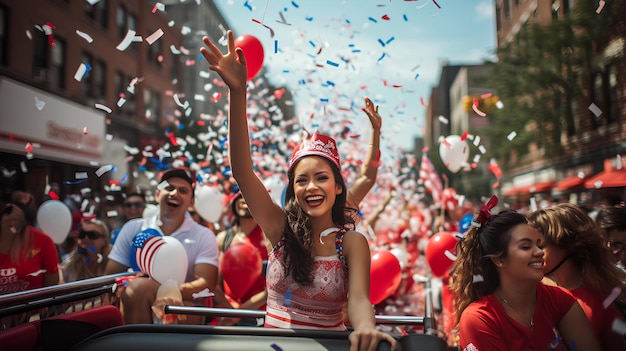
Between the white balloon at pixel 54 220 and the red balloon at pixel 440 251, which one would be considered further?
the white balloon at pixel 54 220

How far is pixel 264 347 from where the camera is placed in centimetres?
154

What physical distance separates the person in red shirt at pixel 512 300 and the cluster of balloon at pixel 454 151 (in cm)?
429

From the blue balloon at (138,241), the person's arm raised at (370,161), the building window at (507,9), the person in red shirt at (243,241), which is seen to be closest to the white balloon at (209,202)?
the person in red shirt at (243,241)

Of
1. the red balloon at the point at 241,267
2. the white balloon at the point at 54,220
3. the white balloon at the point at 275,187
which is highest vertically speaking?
the white balloon at the point at 275,187

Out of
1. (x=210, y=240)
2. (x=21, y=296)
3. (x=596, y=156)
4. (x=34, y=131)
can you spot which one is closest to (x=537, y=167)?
(x=596, y=156)

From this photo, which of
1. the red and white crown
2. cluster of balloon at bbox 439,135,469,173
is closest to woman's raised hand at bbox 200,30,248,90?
the red and white crown

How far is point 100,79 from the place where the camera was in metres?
20.8

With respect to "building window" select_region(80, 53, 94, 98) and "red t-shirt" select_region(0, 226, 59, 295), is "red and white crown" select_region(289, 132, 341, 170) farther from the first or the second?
"building window" select_region(80, 53, 94, 98)

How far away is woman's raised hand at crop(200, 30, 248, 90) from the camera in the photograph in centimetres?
215

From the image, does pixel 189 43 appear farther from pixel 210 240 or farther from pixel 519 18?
pixel 210 240

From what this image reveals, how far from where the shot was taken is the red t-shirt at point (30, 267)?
4.10 m

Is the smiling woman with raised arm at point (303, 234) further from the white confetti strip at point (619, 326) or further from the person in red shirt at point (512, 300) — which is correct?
the white confetti strip at point (619, 326)

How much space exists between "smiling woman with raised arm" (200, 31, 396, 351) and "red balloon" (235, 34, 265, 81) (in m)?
2.54

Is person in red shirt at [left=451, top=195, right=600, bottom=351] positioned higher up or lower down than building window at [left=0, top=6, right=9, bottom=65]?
lower down
